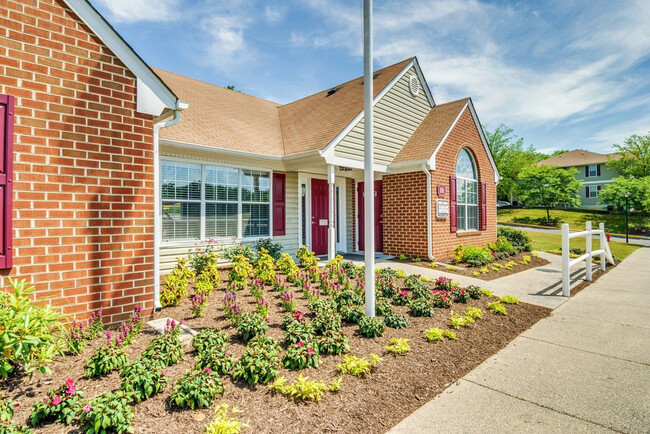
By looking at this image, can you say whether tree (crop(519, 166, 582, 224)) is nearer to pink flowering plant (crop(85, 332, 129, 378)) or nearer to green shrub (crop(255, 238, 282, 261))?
green shrub (crop(255, 238, 282, 261))

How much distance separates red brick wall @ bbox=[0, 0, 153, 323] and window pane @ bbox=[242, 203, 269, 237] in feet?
13.7

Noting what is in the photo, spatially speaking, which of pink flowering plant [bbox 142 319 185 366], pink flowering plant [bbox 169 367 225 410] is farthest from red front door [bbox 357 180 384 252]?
pink flowering plant [bbox 169 367 225 410]

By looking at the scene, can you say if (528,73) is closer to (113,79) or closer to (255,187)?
(255,187)

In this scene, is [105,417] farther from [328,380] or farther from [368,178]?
[368,178]

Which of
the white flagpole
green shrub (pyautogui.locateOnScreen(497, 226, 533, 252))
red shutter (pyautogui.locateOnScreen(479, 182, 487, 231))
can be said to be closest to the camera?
the white flagpole

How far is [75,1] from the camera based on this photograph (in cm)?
378

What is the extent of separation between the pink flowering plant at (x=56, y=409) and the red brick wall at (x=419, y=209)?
28.9 ft

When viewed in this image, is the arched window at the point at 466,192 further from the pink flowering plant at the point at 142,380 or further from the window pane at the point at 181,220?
the pink flowering plant at the point at 142,380

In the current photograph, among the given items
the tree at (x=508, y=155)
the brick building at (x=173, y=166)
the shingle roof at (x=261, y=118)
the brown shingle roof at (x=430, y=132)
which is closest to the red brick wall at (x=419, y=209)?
the brick building at (x=173, y=166)

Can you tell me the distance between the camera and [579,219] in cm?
3152

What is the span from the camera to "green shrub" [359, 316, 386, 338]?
13.0 ft

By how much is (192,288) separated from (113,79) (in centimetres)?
359

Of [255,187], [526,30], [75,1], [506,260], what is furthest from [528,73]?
[75,1]

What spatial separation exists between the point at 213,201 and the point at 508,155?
4960 cm
